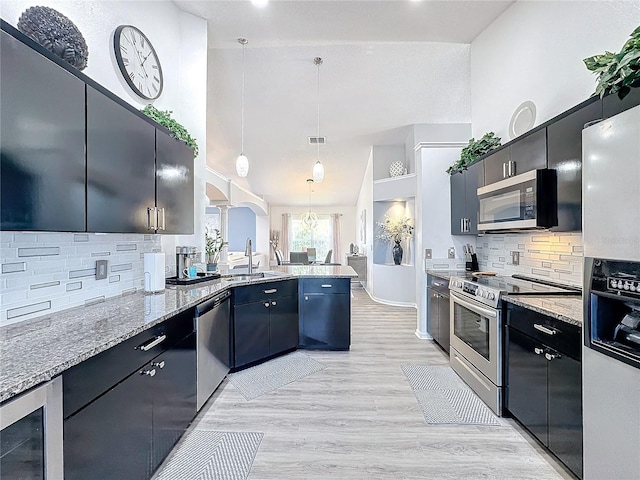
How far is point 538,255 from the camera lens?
3047 millimetres

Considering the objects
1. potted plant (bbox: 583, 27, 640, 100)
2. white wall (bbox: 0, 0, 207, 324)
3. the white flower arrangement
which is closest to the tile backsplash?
potted plant (bbox: 583, 27, 640, 100)

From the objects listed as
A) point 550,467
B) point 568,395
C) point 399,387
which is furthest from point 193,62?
point 550,467

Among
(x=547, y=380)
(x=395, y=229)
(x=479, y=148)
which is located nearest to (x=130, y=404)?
(x=547, y=380)

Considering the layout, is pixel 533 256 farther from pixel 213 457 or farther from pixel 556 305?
pixel 213 457

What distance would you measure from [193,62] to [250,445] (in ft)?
11.9

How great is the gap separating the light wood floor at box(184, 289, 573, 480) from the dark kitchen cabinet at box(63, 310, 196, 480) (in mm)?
528

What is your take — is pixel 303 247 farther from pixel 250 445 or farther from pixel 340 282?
pixel 250 445

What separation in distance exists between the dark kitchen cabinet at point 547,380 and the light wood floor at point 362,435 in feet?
0.57

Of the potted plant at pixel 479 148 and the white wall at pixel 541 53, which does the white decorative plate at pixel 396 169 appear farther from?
the potted plant at pixel 479 148

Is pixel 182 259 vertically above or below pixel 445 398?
above

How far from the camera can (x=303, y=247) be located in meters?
12.8

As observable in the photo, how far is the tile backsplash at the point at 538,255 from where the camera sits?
2.58 m

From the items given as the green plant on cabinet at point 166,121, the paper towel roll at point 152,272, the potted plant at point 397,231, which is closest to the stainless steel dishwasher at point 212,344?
the paper towel roll at point 152,272

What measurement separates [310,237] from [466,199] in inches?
365
